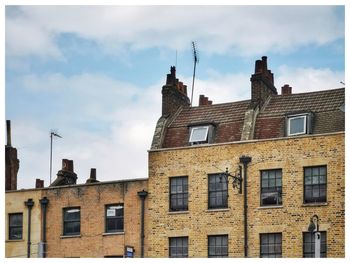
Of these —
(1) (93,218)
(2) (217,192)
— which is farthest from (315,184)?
(1) (93,218)

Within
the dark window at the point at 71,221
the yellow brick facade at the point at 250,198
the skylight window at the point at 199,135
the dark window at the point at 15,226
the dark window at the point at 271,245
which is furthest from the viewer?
the dark window at the point at 15,226

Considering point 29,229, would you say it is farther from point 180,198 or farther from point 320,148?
point 320,148

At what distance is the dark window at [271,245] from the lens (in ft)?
135

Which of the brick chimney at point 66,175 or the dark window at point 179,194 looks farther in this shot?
the brick chimney at point 66,175

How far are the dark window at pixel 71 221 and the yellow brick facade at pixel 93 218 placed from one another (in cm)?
21

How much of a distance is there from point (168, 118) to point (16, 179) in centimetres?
1022

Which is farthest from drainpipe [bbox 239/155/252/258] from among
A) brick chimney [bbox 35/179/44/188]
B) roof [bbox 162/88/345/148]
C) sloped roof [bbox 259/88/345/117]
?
brick chimney [bbox 35/179/44/188]

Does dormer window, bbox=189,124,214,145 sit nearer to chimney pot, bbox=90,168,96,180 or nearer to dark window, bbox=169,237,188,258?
dark window, bbox=169,237,188,258

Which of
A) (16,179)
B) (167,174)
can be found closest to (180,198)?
(167,174)

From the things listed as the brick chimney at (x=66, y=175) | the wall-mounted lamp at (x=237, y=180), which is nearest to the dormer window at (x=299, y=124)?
the wall-mounted lamp at (x=237, y=180)

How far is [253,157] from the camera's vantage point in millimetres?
42406

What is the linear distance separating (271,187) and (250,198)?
1.13 meters

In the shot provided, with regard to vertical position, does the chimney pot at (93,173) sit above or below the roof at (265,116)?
below

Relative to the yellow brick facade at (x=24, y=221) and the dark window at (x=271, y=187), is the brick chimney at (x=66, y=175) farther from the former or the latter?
the dark window at (x=271, y=187)
